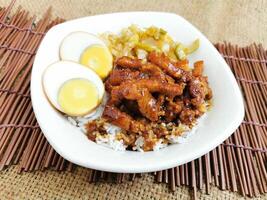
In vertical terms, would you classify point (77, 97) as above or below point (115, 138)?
above

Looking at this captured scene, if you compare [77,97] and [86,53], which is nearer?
[77,97]

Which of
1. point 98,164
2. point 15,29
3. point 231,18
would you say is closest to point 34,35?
point 15,29

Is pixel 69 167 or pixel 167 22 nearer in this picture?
pixel 69 167

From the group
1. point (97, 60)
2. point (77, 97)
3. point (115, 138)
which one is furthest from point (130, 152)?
point (97, 60)

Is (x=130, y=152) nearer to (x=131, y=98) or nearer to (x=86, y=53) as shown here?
(x=131, y=98)

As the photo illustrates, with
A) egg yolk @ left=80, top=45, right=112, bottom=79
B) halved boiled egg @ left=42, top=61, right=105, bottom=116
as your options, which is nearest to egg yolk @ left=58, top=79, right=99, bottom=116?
halved boiled egg @ left=42, top=61, right=105, bottom=116

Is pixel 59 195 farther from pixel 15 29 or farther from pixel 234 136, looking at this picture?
pixel 15 29

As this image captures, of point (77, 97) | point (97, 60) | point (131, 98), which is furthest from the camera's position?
point (97, 60)

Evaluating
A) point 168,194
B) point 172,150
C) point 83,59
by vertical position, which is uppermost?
point 83,59
